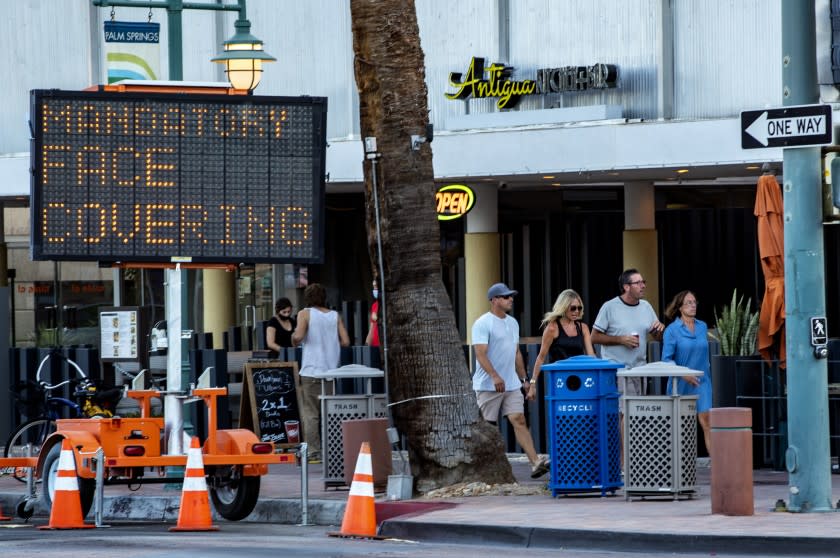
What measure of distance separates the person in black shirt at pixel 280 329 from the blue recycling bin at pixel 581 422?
20.2ft

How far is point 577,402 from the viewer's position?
46.6ft

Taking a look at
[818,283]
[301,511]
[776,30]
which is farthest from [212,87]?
[776,30]

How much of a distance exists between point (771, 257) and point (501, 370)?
2681 millimetres

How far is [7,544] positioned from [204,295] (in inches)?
697

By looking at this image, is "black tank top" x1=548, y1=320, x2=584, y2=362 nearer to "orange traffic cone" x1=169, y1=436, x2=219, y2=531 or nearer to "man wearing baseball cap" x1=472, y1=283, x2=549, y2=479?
"man wearing baseball cap" x1=472, y1=283, x2=549, y2=479

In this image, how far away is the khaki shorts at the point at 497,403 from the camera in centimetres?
1597

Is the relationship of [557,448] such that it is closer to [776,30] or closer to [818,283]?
[818,283]

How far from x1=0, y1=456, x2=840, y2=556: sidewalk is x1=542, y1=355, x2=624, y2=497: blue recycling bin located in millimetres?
175

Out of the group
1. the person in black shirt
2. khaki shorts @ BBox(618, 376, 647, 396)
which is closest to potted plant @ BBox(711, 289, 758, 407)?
khaki shorts @ BBox(618, 376, 647, 396)

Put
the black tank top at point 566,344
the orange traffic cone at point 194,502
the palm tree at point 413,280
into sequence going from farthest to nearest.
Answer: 1. the black tank top at point 566,344
2. the palm tree at point 413,280
3. the orange traffic cone at point 194,502

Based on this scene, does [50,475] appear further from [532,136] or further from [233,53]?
[532,136]

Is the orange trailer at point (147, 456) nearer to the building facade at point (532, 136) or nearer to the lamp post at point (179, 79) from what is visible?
the lamp post at point (179, 79)

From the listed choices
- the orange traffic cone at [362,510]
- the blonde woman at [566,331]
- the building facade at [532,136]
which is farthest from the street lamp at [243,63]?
the orange traffic cone at [362,510]

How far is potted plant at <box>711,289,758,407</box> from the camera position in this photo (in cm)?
1705
